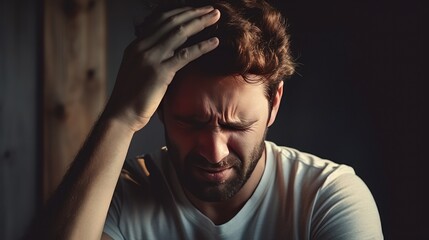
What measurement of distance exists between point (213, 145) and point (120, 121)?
27 centimetres

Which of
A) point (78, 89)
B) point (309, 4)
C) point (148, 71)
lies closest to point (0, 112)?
point (78, 89)

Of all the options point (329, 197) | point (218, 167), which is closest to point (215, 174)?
point (218, 167)

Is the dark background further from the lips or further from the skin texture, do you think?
the lips

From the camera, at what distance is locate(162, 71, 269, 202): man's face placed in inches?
62.9

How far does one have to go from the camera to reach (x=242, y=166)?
1.67 metres

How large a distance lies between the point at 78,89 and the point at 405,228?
1.60m

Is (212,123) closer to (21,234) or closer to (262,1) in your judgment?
(262,1)

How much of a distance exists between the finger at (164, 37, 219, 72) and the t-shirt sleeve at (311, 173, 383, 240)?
21.2 inches

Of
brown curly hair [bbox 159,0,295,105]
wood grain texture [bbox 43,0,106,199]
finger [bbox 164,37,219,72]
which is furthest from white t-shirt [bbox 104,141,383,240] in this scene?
wood grain texture [bbox 43,0,106,199]

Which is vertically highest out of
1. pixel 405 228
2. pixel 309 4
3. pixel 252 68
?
pixel 309 4

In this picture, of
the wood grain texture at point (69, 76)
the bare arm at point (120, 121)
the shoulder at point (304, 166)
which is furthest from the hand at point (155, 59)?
the wood grain texture at point (69, 76)

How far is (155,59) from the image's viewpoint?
5.02 feet

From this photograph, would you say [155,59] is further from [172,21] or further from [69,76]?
[69,76]

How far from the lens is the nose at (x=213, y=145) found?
1606mm
